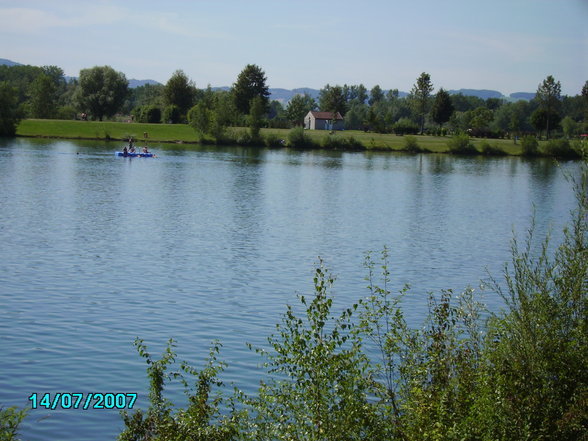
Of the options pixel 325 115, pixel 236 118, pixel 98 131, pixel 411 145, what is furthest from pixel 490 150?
pixel 98 131

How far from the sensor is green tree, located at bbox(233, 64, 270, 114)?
160 m

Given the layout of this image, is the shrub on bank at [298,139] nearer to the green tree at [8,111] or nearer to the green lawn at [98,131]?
the green lawn at [98,131]

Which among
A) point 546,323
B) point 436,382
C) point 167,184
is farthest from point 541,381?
point 167,184

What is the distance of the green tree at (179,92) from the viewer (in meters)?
152

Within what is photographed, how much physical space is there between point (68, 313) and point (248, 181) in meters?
45.4

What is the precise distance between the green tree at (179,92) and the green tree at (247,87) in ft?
37.4

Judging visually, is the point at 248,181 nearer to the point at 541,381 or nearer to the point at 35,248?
the point at 35,248

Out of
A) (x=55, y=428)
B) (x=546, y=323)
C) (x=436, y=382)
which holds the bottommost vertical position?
(x=55, y=428)

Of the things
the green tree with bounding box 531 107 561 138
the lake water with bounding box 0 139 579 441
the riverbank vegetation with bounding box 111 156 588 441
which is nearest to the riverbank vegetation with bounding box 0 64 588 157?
the green tree with bounding box 531 107 561 138

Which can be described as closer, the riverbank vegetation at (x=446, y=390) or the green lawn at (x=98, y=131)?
the riverbank vegetation at (x=446, y=390)

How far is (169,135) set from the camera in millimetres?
125562

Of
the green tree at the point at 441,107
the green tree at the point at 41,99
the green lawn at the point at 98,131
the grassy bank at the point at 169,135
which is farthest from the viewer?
the green tree at the point at 441,107

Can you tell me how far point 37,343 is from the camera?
18.9 meters

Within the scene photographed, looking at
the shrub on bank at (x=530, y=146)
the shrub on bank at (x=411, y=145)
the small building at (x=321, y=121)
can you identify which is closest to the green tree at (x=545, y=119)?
the shrub on bank at (x=530, y=146)
